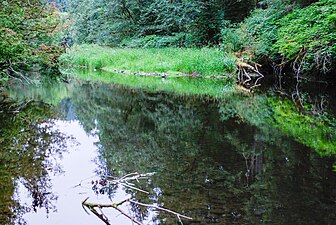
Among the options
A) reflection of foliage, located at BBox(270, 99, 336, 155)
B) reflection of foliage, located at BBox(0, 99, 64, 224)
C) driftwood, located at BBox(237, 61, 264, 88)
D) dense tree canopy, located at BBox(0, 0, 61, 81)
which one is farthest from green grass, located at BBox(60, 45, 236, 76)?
reflection of foliage, located at BBox(270, 99, 336, 155)

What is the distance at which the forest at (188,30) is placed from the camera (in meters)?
9.04

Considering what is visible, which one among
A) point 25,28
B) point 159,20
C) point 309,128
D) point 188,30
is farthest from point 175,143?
point 159,20

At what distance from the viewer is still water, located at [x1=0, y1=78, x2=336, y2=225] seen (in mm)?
3221

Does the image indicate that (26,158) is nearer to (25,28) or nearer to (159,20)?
(25,28)

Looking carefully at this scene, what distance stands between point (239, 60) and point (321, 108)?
6.87 meters

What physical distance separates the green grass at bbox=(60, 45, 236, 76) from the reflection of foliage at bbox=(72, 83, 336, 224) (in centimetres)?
708

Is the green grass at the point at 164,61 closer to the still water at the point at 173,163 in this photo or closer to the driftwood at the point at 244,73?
the driftwood at the point at 244,73

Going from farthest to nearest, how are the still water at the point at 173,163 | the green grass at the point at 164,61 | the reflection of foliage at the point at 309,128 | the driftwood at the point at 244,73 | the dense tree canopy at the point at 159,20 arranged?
the dense tree canopy at the point at 159,20 → the green grass at the point at 164,61 → the driftwood at the point at 244,73 → the reflection of foliage at the point at 309,128 → the still water at the point at 173,163

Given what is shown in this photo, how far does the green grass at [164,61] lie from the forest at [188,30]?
1.77 ft

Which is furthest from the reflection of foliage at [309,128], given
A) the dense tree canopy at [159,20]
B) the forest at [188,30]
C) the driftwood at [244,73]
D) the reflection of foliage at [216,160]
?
the dense tree canopy at [159,20]

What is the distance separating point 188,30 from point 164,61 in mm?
7554

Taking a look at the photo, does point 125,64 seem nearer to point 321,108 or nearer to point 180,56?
point 180,56

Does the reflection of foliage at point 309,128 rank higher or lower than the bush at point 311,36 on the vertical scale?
lower

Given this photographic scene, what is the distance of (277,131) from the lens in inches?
239
